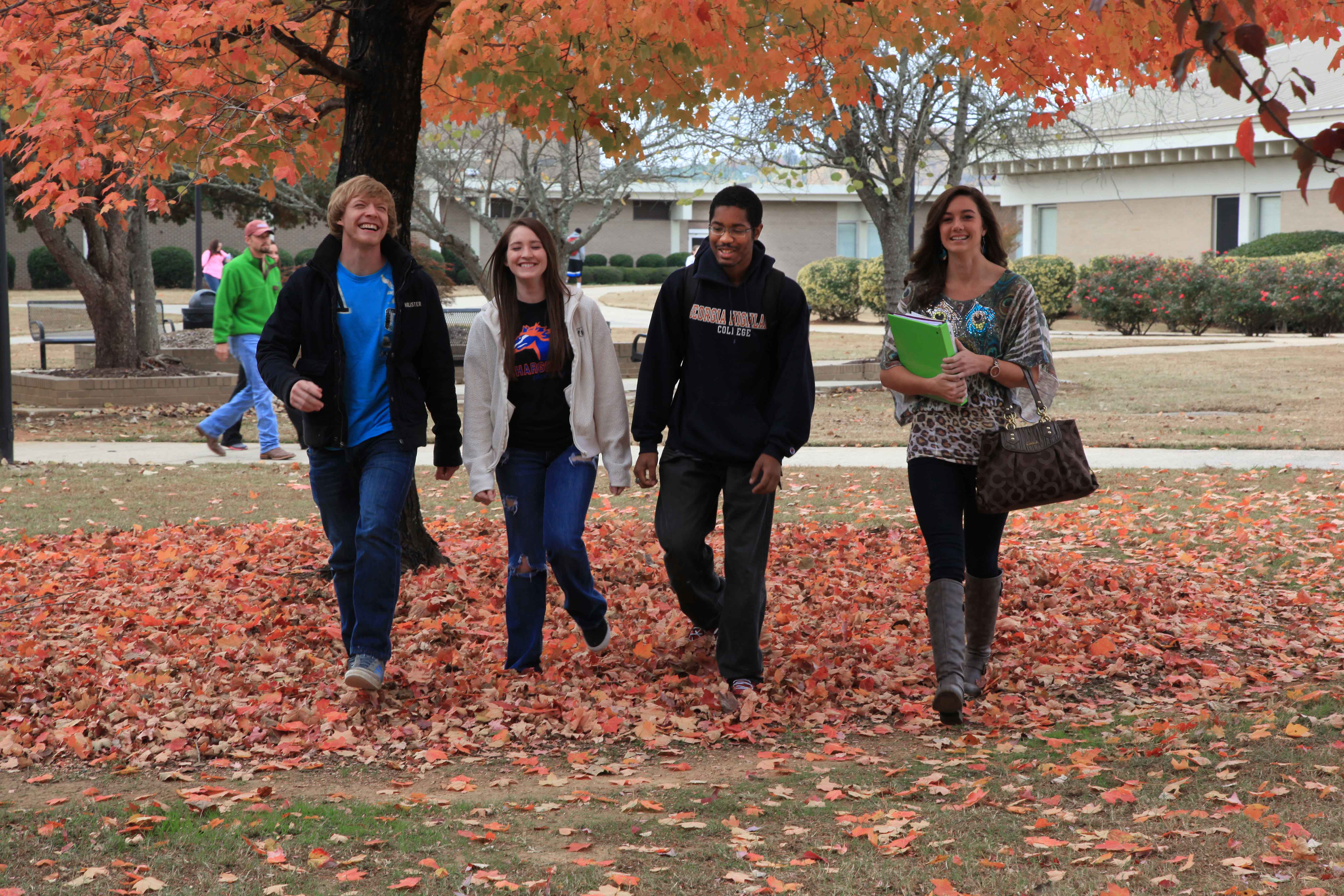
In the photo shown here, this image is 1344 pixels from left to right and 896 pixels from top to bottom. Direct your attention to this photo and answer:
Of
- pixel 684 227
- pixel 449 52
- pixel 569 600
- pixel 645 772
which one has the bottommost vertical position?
pixel 645 772

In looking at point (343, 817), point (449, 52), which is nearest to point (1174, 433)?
point (449, 52)

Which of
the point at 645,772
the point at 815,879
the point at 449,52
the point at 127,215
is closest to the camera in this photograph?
the point at 815,879

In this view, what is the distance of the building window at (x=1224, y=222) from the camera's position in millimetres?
33312

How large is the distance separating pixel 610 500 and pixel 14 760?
6049mm

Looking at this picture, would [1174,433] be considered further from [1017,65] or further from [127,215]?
[127,215]

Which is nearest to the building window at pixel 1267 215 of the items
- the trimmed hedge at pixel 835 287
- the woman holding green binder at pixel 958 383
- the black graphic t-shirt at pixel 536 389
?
the trimmed hedge at pixel 835 287

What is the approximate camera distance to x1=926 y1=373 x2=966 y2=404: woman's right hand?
4793mm

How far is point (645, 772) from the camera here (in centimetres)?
458

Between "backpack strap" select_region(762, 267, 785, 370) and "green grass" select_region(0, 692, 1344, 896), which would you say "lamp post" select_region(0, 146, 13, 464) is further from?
"backpack strap" select_region(762, 267, 785, 370)

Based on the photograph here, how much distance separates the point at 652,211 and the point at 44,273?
24.5 metres

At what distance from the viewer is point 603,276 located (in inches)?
2034

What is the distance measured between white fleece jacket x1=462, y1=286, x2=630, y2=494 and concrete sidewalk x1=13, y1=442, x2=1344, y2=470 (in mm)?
6087

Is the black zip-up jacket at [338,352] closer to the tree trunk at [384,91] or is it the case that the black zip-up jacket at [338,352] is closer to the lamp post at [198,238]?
the tree trunk at [384,91]

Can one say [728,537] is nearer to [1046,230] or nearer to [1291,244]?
[1291,244]
